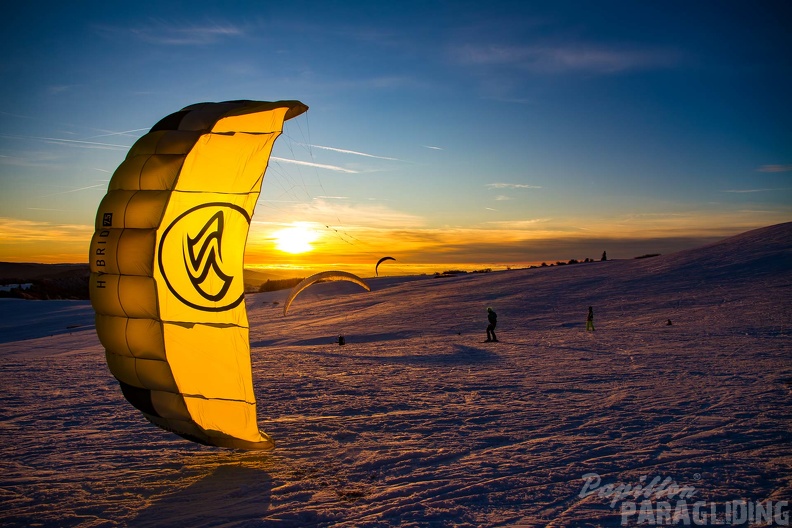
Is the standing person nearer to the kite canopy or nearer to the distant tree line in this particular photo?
the kite canopy

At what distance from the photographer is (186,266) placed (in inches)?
266

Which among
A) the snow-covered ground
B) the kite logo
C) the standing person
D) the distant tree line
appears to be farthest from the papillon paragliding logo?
the distant tree line

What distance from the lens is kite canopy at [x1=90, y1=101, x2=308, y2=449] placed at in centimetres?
647

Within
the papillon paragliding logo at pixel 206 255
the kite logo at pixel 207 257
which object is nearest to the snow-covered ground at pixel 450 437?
the papillon paragliding logo at pixel 206 255

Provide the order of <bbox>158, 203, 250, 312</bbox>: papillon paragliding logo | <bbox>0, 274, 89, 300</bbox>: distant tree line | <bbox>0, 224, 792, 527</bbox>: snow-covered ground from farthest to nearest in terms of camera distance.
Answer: <bbox>0, 274, 89, 300</bbox>: distant tree line < <bbox>158, 203, 250, 312</bbox>: papillon paragliding logo < <bbox>0, 224, 792, 527</bbox>: snow-covered ground

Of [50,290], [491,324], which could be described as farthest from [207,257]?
[50,290]

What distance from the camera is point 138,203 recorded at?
6.57 metres

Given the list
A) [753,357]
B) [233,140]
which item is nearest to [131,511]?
[233,140]

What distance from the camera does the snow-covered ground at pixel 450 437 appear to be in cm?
611

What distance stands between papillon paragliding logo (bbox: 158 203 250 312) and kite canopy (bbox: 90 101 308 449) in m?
0.01

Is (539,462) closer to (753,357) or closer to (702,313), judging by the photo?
(753,357)

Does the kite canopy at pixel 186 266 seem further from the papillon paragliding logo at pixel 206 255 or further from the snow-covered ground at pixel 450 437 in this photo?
the snow-covered ground at pixel 450 437

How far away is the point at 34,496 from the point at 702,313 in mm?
22353

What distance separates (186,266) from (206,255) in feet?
1.00
